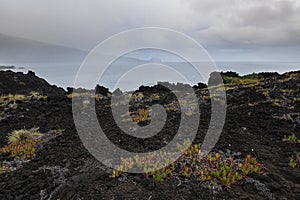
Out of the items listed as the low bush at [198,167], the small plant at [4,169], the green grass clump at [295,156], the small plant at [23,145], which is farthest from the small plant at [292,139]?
the small plant at [4,169]

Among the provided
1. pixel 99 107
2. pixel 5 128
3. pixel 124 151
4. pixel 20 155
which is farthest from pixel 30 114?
pixel 124 151

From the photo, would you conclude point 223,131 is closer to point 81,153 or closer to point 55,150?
point 81,153

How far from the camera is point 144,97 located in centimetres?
1872

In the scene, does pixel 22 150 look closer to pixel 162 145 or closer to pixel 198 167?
pixel 162 145

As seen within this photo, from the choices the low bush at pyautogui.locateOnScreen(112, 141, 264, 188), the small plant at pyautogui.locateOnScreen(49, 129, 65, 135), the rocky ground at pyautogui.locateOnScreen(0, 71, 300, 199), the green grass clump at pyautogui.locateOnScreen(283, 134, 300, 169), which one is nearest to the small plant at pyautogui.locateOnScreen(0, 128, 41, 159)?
the rocky ground at pyautogui.locateOnScreen(0, 71, 300, 199)

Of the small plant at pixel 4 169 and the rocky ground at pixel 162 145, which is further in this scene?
the small plant at pixel 4 169

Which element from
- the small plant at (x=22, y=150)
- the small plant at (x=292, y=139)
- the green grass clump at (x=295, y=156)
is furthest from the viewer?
the small plant at (x=22, y=150)

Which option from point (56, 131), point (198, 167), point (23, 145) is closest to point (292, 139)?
point (198, 167)

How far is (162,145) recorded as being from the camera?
8742 millimetres

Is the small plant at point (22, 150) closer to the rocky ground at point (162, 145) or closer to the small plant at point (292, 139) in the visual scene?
the rocky ground at point (162, 145)

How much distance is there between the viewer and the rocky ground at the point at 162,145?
20.7 feet

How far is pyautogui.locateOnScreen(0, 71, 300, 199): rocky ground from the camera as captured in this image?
632 centimetres

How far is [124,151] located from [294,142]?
18.7 ft

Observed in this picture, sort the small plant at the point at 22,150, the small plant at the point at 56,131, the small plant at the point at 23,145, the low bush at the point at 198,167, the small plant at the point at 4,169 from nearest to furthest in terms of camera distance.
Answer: the low bush at the point at 198,167 < the small plant at the point at 4,169 < the small plant at the point at 22,150 < the small plant at the point at 23,145 < the small plant at the point at 56,131
